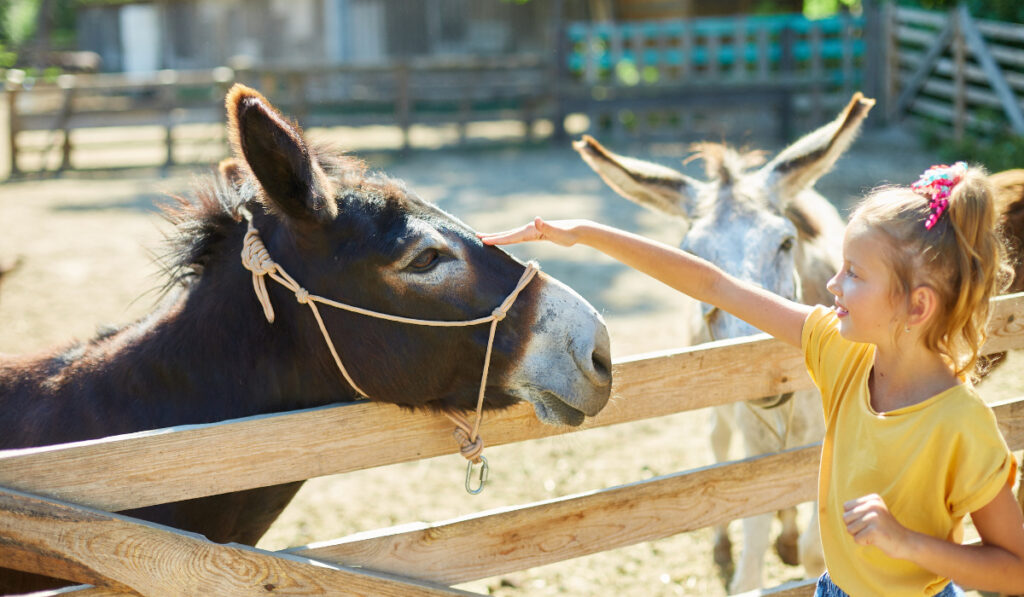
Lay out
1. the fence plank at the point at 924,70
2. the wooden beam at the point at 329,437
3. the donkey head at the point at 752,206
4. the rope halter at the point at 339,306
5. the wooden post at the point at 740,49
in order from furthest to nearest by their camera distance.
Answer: the wooden post at the point at 740,49 < the fence plank at the point at 924,70 < the donkey head at the point at 752,206 < the rope halter at the point at 339,306 < the wooden beam at the point at 329,437

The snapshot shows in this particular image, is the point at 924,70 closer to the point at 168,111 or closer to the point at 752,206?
the point at 752,206

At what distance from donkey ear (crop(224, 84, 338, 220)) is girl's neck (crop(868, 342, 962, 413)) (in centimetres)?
143

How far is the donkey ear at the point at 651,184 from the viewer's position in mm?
3664

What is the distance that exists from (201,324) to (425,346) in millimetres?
638

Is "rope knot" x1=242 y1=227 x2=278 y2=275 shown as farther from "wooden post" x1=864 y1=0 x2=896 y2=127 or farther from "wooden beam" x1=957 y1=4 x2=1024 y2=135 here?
"wooden post" x1=864 y1=0 x2=896 y2=127

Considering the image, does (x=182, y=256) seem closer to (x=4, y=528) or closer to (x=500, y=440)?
(x=4, y=528)

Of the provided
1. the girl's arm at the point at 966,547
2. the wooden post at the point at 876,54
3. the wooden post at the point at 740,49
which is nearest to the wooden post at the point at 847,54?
the wooden post at the point at 876,54

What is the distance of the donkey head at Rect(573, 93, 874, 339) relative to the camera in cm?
330

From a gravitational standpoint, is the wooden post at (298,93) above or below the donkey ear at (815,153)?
above

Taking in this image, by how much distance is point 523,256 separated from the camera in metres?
8.69

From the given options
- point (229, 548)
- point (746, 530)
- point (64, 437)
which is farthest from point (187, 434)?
point (746, 530)

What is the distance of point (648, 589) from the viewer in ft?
12.5

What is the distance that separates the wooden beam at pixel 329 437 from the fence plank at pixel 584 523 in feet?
0.70

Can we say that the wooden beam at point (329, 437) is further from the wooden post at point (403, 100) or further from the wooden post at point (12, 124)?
the wooden post at point (12, 124)
